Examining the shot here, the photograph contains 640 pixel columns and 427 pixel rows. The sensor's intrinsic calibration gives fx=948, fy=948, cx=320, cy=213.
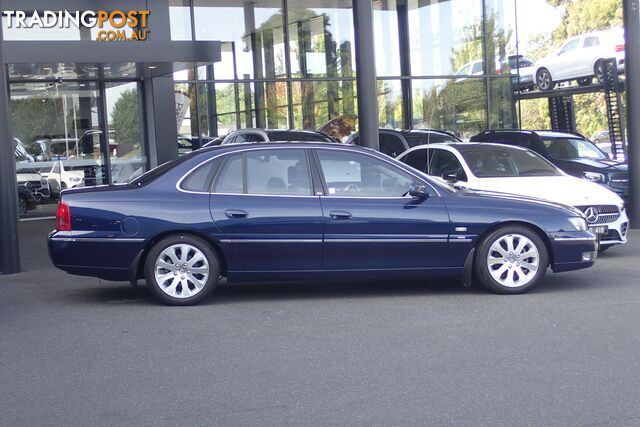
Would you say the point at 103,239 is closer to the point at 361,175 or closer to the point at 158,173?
the point at 158,173

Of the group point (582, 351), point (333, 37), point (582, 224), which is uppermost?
point (333, 37)

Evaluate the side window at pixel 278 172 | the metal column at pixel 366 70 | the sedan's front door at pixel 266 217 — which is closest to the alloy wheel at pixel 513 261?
the sedan's front door at pixel 266 217

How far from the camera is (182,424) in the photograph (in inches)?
203

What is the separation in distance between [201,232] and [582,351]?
12.0 feet

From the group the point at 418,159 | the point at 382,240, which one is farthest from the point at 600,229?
the point at 382,240

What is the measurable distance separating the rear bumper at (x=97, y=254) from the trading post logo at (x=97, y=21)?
30.0 ft

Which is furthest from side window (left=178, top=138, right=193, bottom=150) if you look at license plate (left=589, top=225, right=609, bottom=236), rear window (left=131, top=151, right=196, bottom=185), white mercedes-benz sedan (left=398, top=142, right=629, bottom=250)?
rear window (left=131, top=151, right=196, bottom=185)

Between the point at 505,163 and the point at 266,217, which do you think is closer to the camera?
the point at 266,217

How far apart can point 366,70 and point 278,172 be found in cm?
477

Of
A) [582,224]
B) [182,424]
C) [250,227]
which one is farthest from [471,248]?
[182,424]

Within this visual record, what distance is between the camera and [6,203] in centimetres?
1150

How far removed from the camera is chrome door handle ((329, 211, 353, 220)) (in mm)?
8836

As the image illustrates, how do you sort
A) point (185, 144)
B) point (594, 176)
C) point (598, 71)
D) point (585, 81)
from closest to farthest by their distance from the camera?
1. point (594, 176)
2. point (185, 144)
3. point (598, 71)
4. point (585, 81)

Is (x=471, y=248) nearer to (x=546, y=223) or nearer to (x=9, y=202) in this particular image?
(x=546, y=223)
